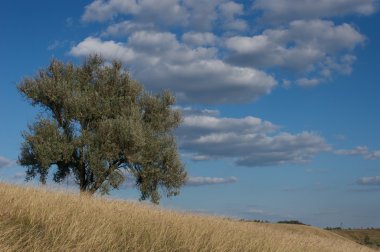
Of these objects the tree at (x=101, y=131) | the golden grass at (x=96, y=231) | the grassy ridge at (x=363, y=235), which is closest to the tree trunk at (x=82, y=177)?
the tree at (x=101, y=131)

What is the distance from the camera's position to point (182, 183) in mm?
38875

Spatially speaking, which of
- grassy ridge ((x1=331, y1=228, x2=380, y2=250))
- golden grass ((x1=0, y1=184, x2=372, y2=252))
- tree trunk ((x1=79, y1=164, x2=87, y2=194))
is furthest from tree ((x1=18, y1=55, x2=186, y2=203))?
grassy ridge ((x1=331, y1=228, x2=380, y2=250))

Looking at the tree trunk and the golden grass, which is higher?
the tree trunk

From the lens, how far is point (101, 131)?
3469 centimetres

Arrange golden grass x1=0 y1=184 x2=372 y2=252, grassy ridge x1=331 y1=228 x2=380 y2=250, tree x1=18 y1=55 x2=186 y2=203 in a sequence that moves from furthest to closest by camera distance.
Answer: grassy ridge x1=331 y1=228 x2=380 y2=250, tree x1=18 y1=55 x2=186 y2=203, golden grass x1=0 y1=184 x2=372 y2=252

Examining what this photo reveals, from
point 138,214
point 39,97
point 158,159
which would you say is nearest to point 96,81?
point 39,97

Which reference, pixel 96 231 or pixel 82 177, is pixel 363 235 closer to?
pixel 82 177

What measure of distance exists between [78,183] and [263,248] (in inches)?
998

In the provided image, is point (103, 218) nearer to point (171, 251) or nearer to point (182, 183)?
point (171, 251)

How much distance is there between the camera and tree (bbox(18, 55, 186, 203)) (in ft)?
115

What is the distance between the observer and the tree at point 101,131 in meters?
35.1

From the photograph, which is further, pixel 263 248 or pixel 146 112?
pixel 146 112

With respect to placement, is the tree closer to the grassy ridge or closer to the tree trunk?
the tree trunk

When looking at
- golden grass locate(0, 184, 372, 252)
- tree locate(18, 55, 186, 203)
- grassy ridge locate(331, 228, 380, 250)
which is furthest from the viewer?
grassy ridge locate(331, 228, 380, 250)
